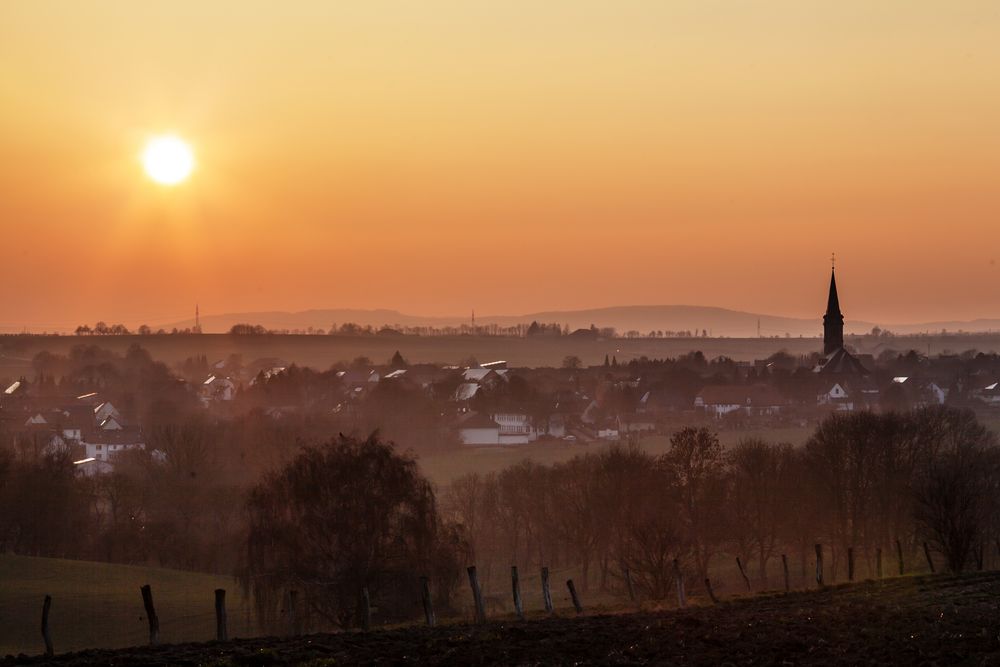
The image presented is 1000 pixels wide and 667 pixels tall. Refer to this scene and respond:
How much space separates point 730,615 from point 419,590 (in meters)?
16.0

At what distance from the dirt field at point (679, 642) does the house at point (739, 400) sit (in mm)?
143153

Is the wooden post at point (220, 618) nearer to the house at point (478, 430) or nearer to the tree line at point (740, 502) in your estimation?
the tree line at point (740, 502)

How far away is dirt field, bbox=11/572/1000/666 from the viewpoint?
28.4 m

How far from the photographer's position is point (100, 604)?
187 feet

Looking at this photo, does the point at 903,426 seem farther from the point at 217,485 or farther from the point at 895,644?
the point at 895,644

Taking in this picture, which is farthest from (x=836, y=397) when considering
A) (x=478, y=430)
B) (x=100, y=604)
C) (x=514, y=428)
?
(x=100, y=604)

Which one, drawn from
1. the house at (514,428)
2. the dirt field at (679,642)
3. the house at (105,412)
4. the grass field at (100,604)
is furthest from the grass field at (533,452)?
the dirt field at (679,642)

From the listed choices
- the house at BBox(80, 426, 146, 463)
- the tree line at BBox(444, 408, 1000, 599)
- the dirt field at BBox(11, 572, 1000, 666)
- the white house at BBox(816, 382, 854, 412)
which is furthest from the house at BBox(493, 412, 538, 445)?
the dirt field at BBox(11, 572, 1000, 666)

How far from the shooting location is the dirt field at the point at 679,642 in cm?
2836

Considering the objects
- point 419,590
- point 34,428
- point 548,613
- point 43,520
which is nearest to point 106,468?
point 34,428

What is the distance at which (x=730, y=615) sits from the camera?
3456cm

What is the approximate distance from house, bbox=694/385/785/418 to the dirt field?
470 feet

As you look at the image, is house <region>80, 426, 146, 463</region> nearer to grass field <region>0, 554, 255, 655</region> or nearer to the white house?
grass field <region>0, 554, 255, 655</region>

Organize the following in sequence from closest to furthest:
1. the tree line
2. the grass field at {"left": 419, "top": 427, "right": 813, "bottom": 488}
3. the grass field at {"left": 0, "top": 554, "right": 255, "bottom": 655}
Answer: the grass field at {"left": 0, "top": 554, "right": 255, "bottom": 655}
the tree line
the grass field at {"left": 419, "top": 427, "right": 813, "bottom": 488}
